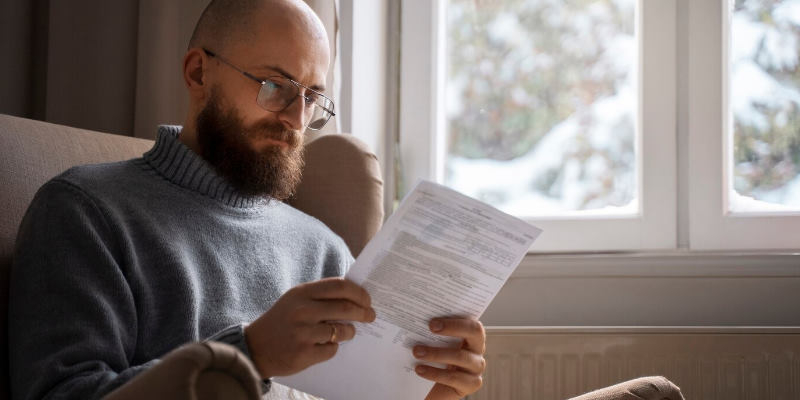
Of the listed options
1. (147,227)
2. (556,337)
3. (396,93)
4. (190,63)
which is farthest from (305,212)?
(396,93)

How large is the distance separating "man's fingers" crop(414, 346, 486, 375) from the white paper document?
13 mm

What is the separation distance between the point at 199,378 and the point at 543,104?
1904 millimetres

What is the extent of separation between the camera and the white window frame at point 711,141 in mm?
2211

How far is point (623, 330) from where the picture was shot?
195 cm

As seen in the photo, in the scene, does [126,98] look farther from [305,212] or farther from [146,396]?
[146,396]

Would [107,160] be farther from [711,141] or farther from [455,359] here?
[711,141]

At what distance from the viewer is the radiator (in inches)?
73.9

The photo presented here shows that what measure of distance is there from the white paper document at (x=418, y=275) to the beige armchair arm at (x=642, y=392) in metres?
0.20

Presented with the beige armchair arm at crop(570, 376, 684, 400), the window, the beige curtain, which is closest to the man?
the beige armchair arm at crop(570, 376, 684, 400)

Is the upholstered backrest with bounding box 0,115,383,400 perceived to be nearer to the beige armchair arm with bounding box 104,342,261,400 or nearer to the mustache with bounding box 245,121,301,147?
the mustache with bounding box 245,121,301,147

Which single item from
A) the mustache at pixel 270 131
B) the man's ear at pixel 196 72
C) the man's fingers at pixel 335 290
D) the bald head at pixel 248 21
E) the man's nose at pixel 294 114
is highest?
the bald head at pixel 248 21

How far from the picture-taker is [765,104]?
87.5 inches

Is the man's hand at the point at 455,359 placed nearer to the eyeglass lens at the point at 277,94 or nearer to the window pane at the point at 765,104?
the eyeglass lens at the point at 277,94

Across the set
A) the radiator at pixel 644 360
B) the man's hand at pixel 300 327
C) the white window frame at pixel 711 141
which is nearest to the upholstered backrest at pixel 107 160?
the man's hand at pixel 300 327
